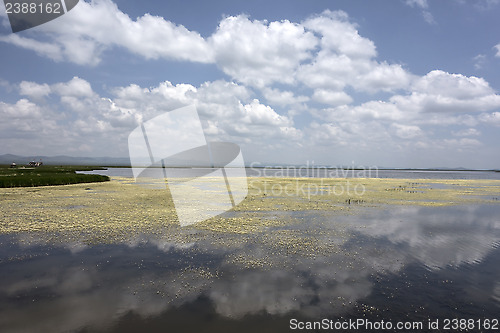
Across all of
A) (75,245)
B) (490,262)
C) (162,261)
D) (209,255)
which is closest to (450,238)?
(490,262)

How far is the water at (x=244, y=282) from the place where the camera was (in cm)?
937

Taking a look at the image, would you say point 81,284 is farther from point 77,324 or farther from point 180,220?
point 180,220

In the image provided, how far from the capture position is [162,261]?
47.8 feet

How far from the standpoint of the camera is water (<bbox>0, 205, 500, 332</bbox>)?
9.37 meters

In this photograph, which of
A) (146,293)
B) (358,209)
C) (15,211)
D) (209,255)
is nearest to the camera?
(146,293)

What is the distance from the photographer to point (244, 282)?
12102 mm

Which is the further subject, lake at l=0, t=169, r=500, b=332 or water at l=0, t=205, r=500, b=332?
water at l=0, t=205, r=500, b=332

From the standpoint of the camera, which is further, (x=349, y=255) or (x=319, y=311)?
(x=349, y=255)

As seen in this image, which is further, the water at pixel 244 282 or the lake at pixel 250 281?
the water at pixel 244 282

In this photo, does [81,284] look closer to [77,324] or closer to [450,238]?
[77,324]

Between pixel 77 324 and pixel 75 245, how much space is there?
994 centimetres

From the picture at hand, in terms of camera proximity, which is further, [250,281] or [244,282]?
[250,281]

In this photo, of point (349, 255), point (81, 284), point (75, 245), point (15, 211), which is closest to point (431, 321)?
point (349, 255)

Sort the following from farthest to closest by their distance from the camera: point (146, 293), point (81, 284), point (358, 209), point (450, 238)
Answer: point (358, 209) < point (450, 238) < point (81, 284) < point (146, 293)
